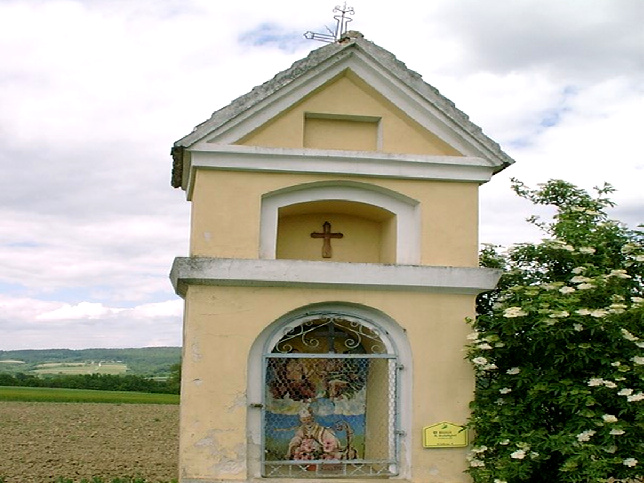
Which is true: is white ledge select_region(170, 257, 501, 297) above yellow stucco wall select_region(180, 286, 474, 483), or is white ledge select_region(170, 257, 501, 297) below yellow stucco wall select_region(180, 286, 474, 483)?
above

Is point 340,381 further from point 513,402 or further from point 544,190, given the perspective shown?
point 544,190

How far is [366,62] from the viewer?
343 inches

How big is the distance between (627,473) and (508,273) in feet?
8.26

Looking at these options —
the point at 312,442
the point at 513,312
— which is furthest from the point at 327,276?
the point at 312,442

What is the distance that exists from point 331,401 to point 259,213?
7.95 ft

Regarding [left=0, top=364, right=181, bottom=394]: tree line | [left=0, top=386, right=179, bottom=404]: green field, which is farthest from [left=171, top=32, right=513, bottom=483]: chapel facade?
[left=0, top=364, right=181, bottom=394]: tree line

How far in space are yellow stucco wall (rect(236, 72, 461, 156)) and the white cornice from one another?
21cm

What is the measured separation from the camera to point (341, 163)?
859 centimetres

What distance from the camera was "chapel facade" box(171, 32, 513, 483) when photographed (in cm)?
812

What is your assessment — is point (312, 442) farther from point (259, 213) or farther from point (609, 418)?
point (609, 418)

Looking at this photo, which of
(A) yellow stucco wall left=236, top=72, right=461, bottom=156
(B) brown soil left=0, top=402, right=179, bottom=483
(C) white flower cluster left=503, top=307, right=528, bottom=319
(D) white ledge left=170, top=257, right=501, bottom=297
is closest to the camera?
(C) white flower cluster left=503, top=307, right=528, bottom=319

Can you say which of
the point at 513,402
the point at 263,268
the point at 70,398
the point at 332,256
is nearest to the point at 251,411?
the point at 263,268

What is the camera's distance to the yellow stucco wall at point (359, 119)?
877 cm

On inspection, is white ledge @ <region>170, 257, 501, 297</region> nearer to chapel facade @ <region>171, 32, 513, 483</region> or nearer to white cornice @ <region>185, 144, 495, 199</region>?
chapel facade @ <region>171, 32, 513, 483</region>
